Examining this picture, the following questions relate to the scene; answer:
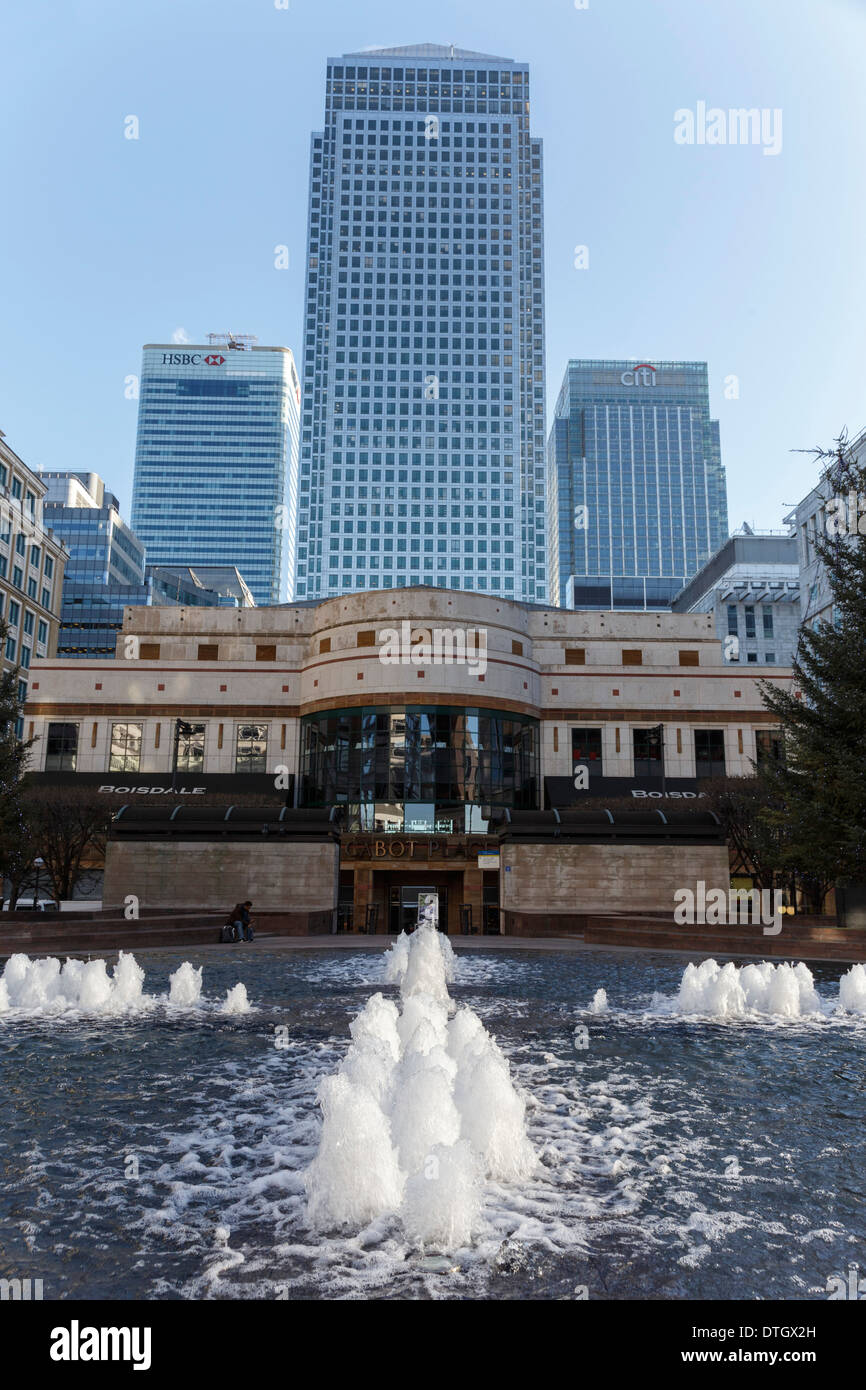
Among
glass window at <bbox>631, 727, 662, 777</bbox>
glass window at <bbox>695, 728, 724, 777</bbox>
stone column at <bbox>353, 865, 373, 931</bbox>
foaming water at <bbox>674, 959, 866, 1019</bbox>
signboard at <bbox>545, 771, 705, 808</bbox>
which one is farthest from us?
glass window at <bbox>695, 728, 724, 777</bbox>

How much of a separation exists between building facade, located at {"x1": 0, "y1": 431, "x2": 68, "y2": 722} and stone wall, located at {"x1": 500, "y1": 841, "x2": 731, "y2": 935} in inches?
2125

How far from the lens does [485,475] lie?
162 m

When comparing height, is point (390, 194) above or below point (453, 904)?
above

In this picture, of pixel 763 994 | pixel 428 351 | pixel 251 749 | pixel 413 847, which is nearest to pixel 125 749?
pixel 251 749

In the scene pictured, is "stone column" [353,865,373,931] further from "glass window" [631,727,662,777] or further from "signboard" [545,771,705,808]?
"glass window" [631,727,662,777]

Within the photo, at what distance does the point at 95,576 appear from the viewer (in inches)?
5423

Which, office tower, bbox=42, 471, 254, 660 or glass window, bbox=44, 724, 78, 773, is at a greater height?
office tower, bbox=42, 471, 254, 660

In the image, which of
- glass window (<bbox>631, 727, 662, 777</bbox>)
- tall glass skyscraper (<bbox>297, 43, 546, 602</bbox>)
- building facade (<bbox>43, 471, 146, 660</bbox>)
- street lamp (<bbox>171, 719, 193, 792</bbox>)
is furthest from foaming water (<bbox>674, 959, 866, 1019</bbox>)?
tall glass skyscraper (<bbox>297, 43, 546, 602</bbox>)

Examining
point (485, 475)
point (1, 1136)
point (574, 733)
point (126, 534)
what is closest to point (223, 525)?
point (126, 534)

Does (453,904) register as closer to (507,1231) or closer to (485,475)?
(507,1231)

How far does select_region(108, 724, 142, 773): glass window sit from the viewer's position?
2061 inches

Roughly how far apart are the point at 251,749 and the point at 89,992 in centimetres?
3635

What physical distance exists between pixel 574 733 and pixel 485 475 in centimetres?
11643

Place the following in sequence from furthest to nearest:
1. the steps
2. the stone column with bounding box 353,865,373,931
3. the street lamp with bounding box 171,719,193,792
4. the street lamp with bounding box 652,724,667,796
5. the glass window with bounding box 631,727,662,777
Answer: the glass window with bounding box 631,727,662,777
the street lamp with bounding box 652,724,667,796
the street lamp with bounding box 171,719,193,792
the stone column with bounding box 353,865,373,931
the steps
